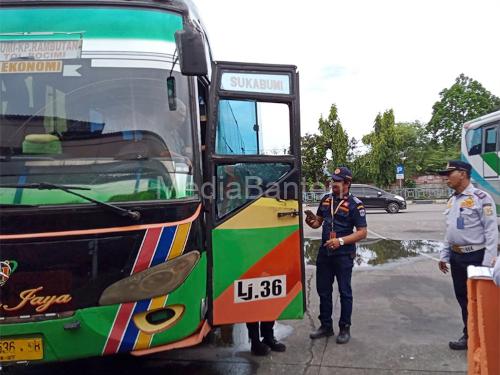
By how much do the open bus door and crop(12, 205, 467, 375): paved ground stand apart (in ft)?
2.12

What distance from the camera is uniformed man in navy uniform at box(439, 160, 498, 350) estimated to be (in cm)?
403

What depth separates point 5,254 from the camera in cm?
265

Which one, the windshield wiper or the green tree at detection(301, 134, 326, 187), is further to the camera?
the green tree at detection(301, 134, 326, 187)

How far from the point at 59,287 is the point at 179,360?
183cm

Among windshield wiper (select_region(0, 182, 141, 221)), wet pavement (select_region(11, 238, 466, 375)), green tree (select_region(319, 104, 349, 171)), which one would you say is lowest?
wet pavement (select_region(11, 238, 466, 375))

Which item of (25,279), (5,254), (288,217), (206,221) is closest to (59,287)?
(25,279)

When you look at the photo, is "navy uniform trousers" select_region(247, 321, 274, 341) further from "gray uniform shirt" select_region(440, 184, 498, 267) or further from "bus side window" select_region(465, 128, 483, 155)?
"bus side window" select_region(465, 128, 483, 155)

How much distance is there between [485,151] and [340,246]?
1167 centimetres

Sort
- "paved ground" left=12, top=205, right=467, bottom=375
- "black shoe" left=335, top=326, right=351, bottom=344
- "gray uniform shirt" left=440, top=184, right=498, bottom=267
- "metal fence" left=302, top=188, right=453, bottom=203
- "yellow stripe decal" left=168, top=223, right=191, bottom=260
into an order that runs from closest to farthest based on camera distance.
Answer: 1. "yellow stripe decal" left=168, top=223, right=191, bottom=260
2. "paved ground" left=12, top=205, right=467, bottom=375
3. "gray uniform shirt" left=440, top=184, right=498, bottom=267
4. "black shoe" left=335, top=326, right=351, bottom=344
5. "metal fence" left=302, top=188, right=453, bottom=203

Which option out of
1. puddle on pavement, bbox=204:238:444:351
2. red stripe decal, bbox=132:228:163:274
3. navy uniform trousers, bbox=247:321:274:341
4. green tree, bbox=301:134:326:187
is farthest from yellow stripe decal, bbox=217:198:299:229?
green tree, bbox=301:134:326:187

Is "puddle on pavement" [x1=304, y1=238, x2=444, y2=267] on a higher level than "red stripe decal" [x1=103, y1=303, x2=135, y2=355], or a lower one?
lower

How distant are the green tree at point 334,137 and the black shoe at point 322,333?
103 feet

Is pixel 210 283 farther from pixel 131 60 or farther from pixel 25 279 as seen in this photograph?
pixel 131 60

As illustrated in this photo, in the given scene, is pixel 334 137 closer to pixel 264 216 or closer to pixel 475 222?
pixel 475 222
